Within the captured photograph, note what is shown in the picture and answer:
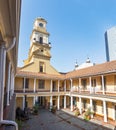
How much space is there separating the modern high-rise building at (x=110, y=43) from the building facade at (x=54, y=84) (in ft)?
246

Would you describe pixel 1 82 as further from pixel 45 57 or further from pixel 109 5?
pixel 45 57

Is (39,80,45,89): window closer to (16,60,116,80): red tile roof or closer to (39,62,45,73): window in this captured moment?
(16,60,116,80): red tile roof

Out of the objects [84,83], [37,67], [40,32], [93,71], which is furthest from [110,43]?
[93,71]

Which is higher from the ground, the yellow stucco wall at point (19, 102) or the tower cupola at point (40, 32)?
the tower cupola at point (40, 32)

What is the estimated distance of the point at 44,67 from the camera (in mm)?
27875

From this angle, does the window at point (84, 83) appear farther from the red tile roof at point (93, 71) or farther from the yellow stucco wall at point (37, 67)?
the yellow stucco wall at point (37, 67)

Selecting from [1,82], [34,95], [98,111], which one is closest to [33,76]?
[34,95]

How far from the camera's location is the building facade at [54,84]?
62.1ft

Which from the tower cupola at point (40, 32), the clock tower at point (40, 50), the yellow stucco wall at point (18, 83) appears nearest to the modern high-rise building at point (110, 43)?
the tower cupola at point (40, 32)

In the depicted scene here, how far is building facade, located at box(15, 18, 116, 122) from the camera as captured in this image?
18938mm

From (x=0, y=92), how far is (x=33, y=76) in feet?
68.3

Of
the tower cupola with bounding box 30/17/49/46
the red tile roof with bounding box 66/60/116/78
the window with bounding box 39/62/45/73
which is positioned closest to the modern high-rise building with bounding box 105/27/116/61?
the tower cupola with bounding box 30/17/49/46

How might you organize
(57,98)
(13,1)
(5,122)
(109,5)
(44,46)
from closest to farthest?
1. (13,1)
2. (5,122)
3. (109,5)
4. (57,98)
5. (44,46)

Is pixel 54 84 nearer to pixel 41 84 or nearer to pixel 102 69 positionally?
pixel 41 84
